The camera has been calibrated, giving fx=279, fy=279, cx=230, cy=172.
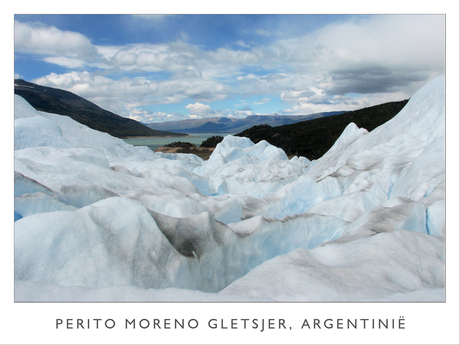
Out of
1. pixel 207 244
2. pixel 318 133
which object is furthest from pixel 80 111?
pixel 207 244

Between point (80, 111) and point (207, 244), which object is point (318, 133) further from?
point (80, 111)

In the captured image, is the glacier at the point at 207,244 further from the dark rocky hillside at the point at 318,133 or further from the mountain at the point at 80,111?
the mountain at the point at 80,111

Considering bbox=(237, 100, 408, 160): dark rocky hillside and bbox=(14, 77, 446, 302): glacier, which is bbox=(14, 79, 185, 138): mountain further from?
bbox=(14, 77, 446, 302): glacier

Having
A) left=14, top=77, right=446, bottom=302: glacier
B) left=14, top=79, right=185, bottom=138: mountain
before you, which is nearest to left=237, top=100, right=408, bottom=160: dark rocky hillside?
left=14, top=77, right=446, bottom=302: glacier

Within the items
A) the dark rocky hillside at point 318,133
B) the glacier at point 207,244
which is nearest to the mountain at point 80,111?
the dark rocky hillside at point 318,133

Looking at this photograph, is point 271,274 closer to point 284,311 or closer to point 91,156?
point 284,311
